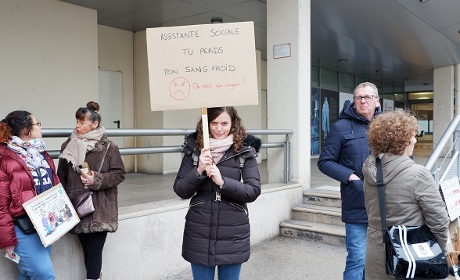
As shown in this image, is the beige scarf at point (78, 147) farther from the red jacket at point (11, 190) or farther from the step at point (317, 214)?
the step at point (317, 214)

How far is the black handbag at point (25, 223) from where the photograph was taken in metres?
2.49

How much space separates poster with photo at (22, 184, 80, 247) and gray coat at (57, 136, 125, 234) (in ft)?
0.56

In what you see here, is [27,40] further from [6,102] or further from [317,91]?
[317,91]

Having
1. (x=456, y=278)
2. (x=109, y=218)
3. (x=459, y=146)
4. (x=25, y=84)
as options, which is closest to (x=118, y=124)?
(x=25, y=84)

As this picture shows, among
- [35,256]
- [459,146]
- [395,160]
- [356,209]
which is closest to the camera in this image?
[395,160]

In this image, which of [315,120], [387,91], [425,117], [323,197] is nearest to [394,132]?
[323,197]

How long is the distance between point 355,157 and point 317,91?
10354 millimetres

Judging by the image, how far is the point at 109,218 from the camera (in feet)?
9.88

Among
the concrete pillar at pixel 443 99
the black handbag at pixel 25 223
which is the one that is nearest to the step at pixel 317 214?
the black handbag at pixel 25 223

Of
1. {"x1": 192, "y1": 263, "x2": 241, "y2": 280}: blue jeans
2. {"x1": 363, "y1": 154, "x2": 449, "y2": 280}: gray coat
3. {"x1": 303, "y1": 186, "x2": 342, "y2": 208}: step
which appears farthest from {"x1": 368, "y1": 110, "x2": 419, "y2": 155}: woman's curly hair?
{"x1": 303, "y1": 186, "x2": 342, "y2": 208}: step

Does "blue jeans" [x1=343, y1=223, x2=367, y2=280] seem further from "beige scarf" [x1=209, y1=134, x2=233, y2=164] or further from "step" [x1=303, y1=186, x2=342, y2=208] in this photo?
"step" [x1=303, y1=186, x2=342, y2=208]

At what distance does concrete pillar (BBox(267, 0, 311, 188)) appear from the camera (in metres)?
5.84

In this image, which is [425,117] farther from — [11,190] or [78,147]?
[11,190]

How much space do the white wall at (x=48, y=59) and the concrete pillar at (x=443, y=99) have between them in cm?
1223
